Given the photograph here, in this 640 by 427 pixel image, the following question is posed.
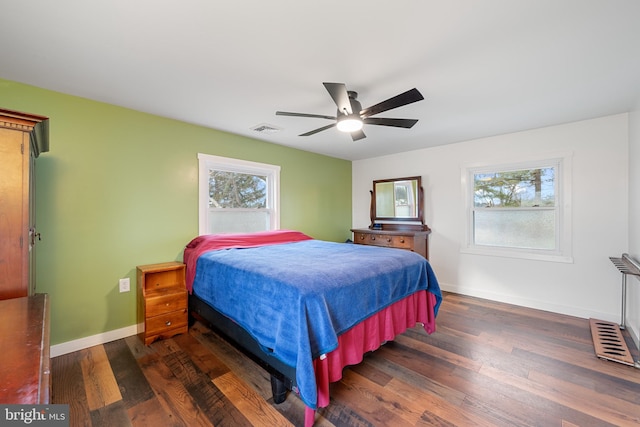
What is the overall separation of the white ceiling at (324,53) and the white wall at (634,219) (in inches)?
10.7

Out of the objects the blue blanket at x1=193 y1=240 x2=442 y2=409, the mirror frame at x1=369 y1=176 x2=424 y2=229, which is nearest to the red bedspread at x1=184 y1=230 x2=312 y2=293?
the blue blanket at x1=193 y1=240 x2=442 y2=409

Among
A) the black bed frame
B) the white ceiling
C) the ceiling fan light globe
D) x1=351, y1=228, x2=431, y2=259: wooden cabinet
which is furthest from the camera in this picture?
x1=351, y1=228, x2=431, y2=259: wooden cabinet

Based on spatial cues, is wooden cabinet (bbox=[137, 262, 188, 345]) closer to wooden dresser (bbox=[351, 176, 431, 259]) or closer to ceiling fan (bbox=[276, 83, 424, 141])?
ceiling fan (bbox=[276, 83, 424, 141])

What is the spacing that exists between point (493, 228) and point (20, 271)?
4.75 metres

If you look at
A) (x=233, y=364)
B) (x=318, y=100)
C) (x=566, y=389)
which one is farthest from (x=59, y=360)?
(x=566, y=389)

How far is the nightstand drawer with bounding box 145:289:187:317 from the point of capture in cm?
250

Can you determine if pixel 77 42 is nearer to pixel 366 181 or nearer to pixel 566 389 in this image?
pixel 566 389

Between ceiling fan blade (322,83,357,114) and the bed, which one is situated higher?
ceiling fan blade (322,83,357,114)

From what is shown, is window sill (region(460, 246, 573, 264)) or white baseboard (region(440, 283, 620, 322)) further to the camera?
window sill (region(460, 246, 573, 264))

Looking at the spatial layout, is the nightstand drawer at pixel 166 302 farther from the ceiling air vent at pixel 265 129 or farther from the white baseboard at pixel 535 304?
the white baseboard at pixel 535 304

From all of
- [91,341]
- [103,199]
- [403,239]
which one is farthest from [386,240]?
[91,341]

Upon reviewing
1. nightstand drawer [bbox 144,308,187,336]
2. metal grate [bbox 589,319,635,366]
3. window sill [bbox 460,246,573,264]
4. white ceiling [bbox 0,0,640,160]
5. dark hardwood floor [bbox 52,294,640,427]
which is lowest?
dark hardwood floor [bbox 52,294,640,427]

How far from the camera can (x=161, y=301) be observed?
8.41 feet

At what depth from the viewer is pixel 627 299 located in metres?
2.80
